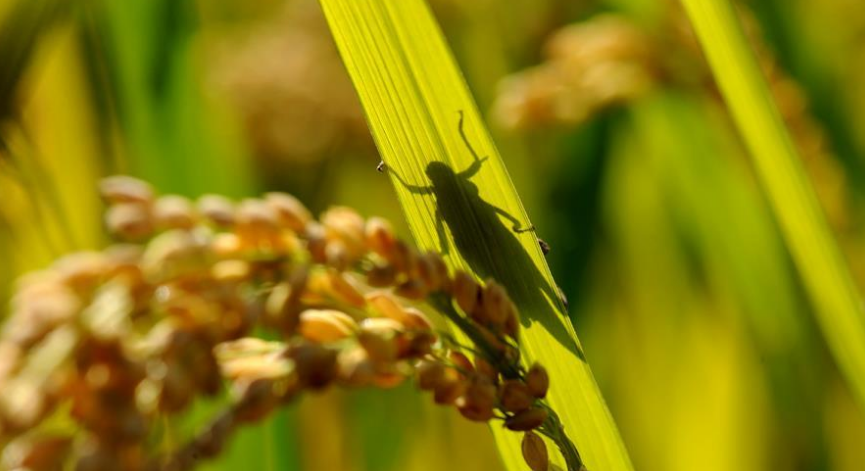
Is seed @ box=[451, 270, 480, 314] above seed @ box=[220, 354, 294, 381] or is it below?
below

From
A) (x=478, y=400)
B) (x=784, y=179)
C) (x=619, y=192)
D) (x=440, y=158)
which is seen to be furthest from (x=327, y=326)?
(x=619, y=192)

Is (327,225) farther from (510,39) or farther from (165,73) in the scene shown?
(510,39)

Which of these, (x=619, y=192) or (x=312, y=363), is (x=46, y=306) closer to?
(x=312, y=363)

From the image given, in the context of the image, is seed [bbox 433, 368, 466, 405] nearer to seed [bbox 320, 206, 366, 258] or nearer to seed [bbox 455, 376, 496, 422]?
seed [bbox 455, 376, 496, 422]

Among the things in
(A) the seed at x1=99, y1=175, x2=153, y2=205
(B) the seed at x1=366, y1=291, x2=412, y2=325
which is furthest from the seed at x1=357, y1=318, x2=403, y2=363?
(A) the seed at x1=99, y1=175, x2=153, y2=205

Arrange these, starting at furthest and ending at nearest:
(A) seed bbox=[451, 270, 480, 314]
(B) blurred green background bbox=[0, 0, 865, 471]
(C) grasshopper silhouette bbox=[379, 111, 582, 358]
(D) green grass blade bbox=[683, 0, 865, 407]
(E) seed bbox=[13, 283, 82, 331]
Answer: (B) blurred green background bbox=[0, 0, 865, 471] → (D) green grass blade bbox=[683, 0, 865, 407] → (C) grasshopper silhouette bbox=[379, 111, 582, 358] → (A) seed bbox=[451, 270, 480, 314] → (E) seed bbox=[13, 283, 82, 331]

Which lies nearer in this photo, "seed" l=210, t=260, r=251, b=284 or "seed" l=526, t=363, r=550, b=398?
"seed" l=210, t=260, r=251, b=284
